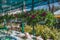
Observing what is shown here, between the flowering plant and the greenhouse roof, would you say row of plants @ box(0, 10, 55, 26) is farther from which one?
the greenhouse roof

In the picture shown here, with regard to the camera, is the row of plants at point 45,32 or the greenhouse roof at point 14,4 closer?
the greenhouse roof at point 14,4

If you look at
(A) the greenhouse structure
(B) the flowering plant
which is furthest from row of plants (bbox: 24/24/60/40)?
(B) the flowering plant

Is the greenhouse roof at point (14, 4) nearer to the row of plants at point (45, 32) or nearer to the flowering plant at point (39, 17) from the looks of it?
the flowering plant at point (39, 17)

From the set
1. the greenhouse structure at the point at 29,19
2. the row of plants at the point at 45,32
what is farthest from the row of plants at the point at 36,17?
the row of plants at the point at 45,32

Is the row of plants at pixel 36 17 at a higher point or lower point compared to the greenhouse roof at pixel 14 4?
→ lower

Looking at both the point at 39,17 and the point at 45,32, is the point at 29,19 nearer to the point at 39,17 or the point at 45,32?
the point at 39,17

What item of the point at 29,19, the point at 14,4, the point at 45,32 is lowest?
the point at 45,32

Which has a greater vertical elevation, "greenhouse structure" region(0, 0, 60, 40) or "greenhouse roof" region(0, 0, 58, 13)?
"greenhouse roof" region(0, 0, 58, 13)

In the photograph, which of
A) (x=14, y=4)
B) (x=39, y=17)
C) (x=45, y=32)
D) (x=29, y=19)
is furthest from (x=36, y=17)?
(x=14, y=4)

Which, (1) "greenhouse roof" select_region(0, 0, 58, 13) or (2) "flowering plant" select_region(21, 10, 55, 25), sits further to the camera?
(2) "flowering plant" select_region(21, 10, 55, 25)

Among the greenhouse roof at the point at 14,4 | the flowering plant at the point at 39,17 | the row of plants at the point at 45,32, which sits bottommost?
the row of plants at the point at 45,32

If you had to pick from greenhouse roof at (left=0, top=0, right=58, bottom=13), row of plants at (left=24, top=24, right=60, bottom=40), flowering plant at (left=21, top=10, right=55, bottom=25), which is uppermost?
greenhouse roof at (left=0, top=0, right=58, bottom=13)

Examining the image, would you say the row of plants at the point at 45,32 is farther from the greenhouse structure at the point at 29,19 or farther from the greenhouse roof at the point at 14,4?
the greenhouse roof at the point at 14,4

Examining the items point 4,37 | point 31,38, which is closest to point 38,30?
point 31,38
